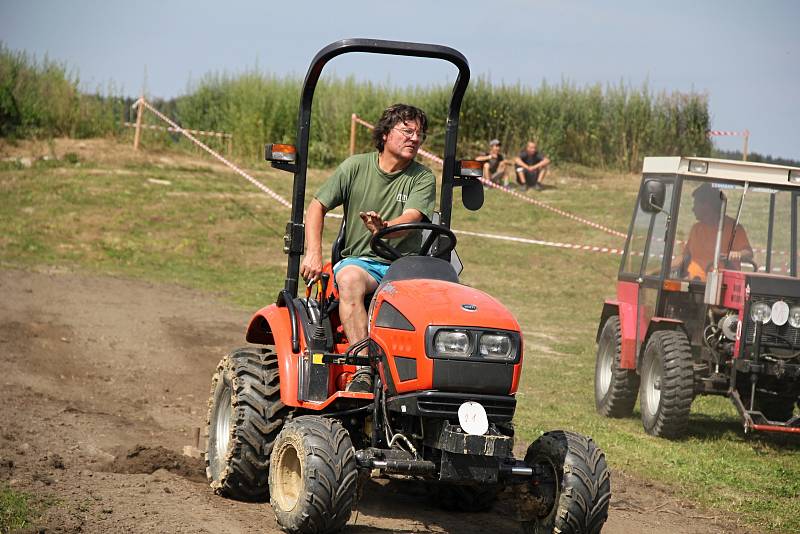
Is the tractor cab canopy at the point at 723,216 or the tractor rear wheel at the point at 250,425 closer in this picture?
the tractor rear wheel at the point at 250,425

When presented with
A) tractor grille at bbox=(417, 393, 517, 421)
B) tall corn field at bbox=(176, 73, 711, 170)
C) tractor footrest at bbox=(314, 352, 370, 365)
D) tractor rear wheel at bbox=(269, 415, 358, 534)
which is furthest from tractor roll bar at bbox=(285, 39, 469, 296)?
tall corn field at bbox=(176, 73, 711, 170)

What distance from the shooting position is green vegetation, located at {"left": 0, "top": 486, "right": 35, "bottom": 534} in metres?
5.06

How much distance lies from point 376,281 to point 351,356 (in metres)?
0.46

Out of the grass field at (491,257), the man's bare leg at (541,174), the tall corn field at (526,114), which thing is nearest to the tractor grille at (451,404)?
the grass field at (491,257)

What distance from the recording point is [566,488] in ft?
16.2

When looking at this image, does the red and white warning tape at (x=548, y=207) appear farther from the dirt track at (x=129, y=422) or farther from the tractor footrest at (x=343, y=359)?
the tractor footrest at (x=343, y=359)

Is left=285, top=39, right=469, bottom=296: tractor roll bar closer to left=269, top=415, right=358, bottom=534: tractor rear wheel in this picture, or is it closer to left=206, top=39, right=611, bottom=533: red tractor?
left=206, top=39, right=611, bottom=533: red tractor

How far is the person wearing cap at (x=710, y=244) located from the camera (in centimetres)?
940

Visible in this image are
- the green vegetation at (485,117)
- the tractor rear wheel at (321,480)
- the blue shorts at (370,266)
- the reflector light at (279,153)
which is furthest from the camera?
the green vegetation at (485,117)

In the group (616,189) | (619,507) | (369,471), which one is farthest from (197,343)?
(616,189)

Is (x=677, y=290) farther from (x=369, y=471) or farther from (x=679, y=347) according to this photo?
(x=369, y=471)

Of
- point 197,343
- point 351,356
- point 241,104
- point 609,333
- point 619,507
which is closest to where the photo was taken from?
point 351,356

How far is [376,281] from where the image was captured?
567 centimetres

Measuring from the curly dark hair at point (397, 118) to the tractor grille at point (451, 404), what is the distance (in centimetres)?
180
